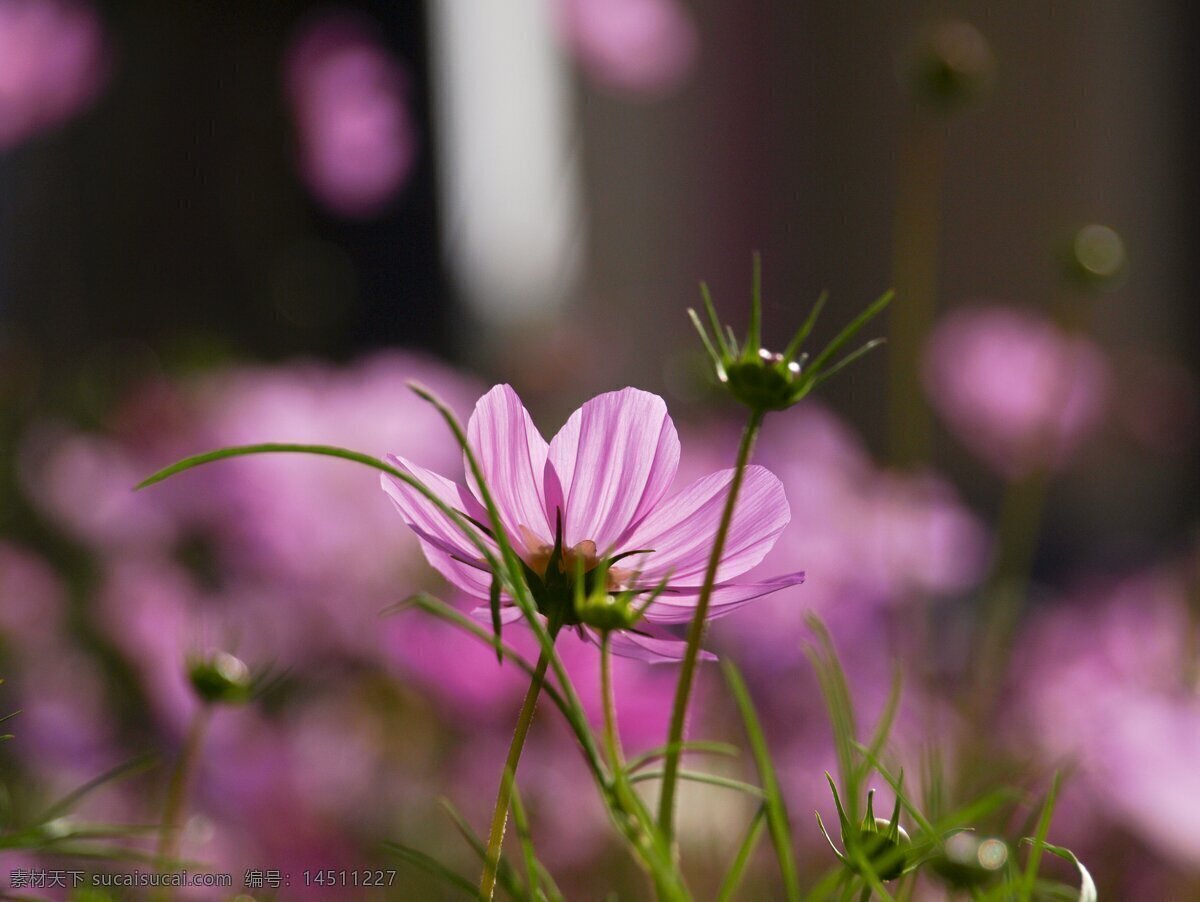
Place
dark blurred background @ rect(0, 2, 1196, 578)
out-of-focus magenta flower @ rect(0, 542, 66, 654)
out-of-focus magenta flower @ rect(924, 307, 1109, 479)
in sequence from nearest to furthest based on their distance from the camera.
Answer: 1. out-of-focus magenta flower @ rect(0, 542, 66, 654)
2. out-of-focus magenta flower @ rect(924, 307, 1109, 479)
3. dark blurred background @ rect(0, 2, 1196, 578)

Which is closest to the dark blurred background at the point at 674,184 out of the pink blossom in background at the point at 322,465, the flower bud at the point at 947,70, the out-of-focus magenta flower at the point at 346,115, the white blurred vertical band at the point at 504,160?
the white blurred vertical band at the point at 504,160

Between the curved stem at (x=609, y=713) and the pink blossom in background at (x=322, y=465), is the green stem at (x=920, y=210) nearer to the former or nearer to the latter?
the pink blossom in background at (x=322, y=465)

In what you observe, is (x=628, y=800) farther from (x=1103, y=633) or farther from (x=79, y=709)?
(x=1103, y=633)

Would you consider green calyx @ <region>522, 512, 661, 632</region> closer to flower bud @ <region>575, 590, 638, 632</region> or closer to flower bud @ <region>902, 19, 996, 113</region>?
flower bud @ <region>575, 590, 638, 632</region>

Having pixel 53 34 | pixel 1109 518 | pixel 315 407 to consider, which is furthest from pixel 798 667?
pixel 1109 518

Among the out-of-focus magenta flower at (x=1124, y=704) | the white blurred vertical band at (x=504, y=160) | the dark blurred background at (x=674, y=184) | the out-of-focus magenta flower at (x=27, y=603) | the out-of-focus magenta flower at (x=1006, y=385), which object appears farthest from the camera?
the white blurred vertical band at (x=504, y=160)

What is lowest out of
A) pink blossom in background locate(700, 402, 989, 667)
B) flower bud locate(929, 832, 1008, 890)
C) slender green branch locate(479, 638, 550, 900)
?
pink blossom in background locate(700, 402, 989, 667)

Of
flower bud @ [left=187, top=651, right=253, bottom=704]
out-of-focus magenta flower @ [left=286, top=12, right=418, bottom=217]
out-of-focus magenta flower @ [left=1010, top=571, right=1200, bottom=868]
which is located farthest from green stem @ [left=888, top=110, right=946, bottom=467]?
flower bud @ [left=187, top=651, right=253, bottom=704]
